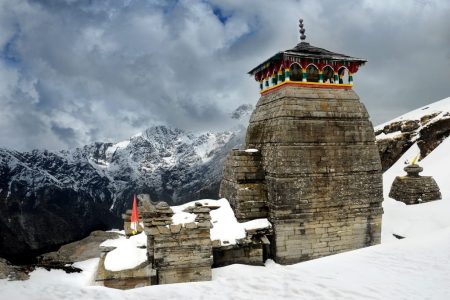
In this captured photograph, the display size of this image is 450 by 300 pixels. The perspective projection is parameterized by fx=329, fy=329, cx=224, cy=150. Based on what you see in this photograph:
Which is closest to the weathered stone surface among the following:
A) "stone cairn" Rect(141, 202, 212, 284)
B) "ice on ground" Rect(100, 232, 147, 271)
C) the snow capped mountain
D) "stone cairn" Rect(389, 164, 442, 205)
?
"ice on ground" Rect(100, 232, 147, 271)

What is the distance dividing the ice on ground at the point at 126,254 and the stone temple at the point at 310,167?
339cm

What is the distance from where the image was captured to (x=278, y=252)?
10.8m

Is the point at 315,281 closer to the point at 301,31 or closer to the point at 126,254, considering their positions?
the point at 126,254

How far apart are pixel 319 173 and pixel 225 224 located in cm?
365

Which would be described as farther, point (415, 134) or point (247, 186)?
point (415, 134)

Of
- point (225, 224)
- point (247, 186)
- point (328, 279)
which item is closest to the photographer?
point (328, 279)

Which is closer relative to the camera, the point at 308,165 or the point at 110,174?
the point at 308,165

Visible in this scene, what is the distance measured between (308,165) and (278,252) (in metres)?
3.07

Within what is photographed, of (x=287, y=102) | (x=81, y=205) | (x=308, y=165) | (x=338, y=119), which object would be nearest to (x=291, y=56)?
(x=287, y=102)

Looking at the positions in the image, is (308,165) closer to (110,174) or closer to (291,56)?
(291,56)

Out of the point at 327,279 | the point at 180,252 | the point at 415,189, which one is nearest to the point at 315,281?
the point at 327,279

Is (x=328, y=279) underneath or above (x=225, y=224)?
underneath

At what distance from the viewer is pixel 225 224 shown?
11.0 metres

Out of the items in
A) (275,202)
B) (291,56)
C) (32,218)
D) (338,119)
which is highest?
(291,56)
